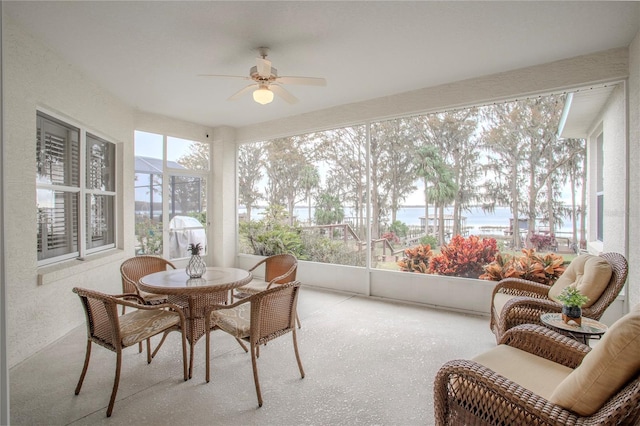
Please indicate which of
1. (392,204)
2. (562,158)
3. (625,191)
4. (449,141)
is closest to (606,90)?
(562,158)

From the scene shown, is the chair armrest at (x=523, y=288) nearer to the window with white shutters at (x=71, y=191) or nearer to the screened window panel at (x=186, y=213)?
the window with white shutters at (x=71, y=191)

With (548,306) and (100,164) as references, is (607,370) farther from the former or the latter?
(100,164)

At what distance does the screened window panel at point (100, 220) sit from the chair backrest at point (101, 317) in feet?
7.60

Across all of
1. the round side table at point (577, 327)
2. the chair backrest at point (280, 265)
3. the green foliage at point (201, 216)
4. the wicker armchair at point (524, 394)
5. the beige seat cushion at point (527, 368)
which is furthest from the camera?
the green foliage at point (201, 216)

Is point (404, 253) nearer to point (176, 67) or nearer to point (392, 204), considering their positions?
point (392, 204)

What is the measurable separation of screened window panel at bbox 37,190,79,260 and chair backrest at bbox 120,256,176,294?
2.71 feet

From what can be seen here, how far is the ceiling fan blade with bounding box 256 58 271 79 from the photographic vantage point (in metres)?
2.86

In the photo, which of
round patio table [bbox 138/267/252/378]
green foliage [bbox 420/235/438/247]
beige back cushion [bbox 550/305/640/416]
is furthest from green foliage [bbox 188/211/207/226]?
beige back cushion [bbox 550/305/640/416]

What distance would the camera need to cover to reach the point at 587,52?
3268 mm

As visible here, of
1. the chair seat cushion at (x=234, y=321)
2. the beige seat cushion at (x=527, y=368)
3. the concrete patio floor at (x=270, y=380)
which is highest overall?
the beige seat cushion at (x=527, y=368)

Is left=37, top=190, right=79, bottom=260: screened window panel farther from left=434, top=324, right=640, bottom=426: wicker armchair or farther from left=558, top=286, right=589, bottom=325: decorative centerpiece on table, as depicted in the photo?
left=558, top=286, right=589, bottom=325: decorative centerpiece on table

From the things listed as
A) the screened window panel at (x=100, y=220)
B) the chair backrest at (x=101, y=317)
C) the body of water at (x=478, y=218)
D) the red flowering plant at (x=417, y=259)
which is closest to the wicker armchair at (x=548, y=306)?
the body of water at (x=478, y=218)

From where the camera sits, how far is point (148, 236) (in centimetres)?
541

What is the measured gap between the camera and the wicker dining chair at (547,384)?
42.9 inches
